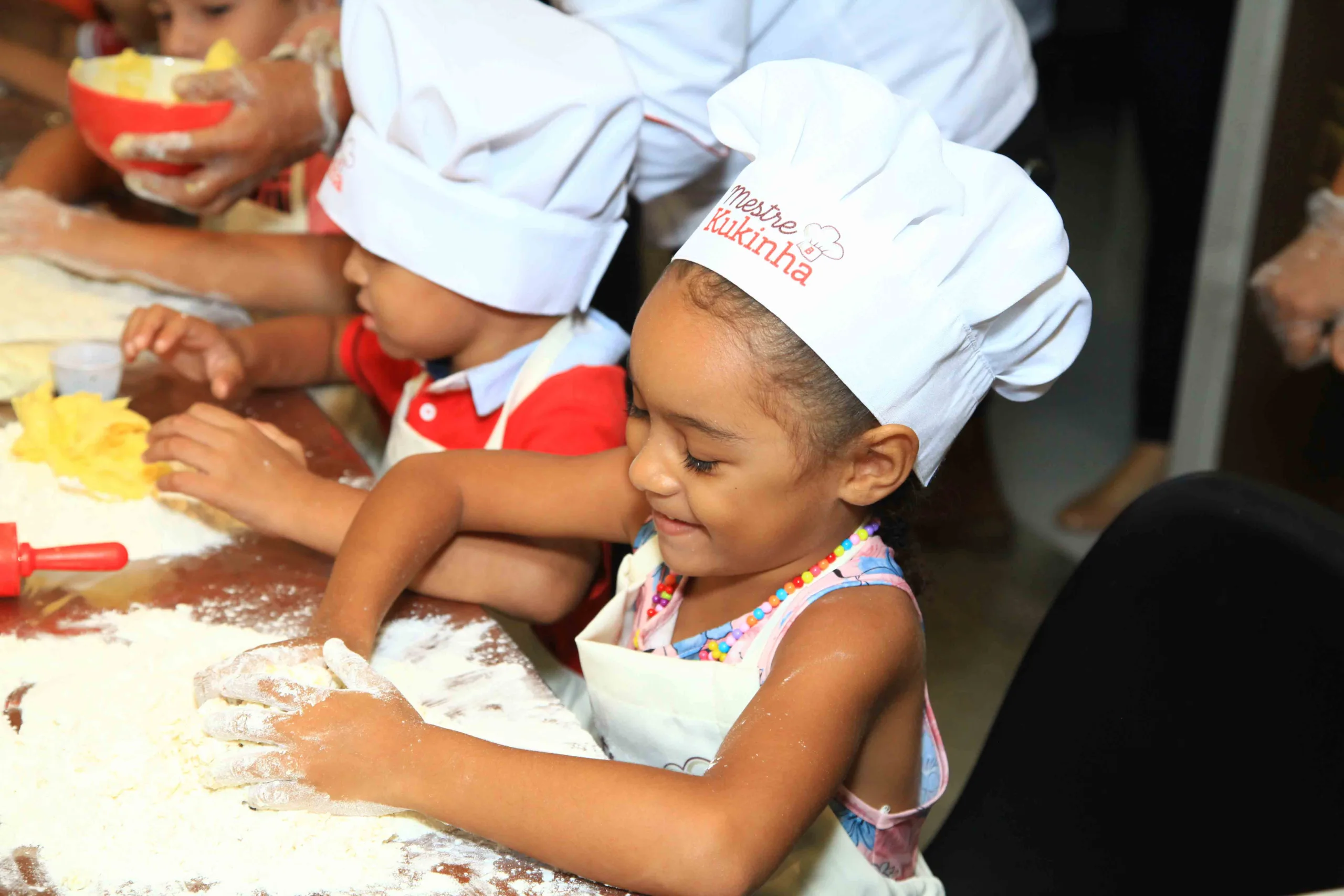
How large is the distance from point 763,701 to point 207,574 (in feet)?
1.77

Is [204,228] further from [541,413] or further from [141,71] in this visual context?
[541,413]

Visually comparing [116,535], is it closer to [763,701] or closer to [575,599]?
[575,599]

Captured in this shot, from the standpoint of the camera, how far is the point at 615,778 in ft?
2.65

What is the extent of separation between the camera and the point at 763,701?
88cm

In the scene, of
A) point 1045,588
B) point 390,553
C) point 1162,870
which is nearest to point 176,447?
point 390,553

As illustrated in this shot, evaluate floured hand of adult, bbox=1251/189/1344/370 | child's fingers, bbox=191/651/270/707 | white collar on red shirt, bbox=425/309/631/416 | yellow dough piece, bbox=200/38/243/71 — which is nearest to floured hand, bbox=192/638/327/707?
child's fingers, bbox=191/651/270/707

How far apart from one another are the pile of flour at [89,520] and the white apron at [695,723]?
41 centimetres

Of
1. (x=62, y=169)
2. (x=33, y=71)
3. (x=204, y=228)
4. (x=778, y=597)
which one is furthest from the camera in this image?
(x=33, y=71)

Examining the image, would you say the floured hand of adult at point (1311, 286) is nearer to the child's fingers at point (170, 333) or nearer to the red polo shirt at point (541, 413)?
the red polo shirt at point (541, 413)

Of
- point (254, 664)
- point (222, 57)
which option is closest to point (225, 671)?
point (254, 664)

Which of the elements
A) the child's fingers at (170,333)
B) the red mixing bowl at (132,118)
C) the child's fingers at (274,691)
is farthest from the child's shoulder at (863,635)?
the red mixing bowl at (132,118)

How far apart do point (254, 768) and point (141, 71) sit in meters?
1.35

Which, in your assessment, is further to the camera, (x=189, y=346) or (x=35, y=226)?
(x=35, y=226)

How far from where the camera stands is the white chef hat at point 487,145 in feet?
4.15
